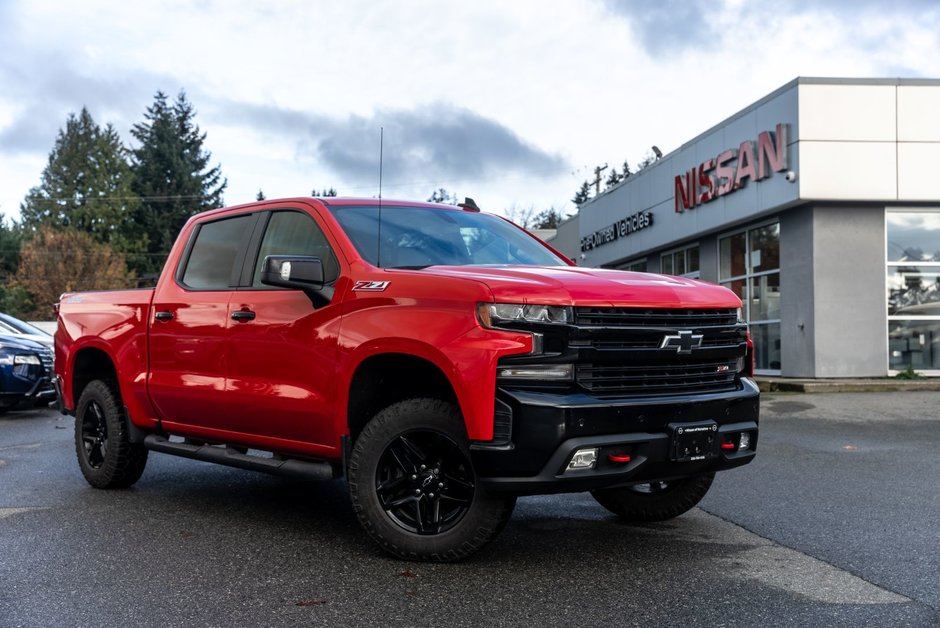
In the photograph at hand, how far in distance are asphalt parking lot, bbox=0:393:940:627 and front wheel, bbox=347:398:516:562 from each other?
0.15 meters

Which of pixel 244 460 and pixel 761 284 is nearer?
pixel 244 460

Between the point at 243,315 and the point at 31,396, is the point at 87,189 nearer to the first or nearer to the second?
the point at 31,396

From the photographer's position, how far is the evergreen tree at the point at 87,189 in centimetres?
7219

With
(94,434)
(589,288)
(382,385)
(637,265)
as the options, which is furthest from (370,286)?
(637,265)

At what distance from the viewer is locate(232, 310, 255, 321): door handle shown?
5621mm

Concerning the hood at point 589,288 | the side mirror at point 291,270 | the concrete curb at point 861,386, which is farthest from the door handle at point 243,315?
the concrete curb at point 861,386

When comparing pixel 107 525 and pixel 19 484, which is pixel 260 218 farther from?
pixel 19 484

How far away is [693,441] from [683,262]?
20.5m

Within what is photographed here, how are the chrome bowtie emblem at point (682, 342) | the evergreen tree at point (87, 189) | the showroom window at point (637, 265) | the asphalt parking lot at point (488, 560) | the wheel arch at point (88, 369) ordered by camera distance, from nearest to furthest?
the asphalt parking lot at point (488, 560) < the chrome bowtie emblem at point (682, 342) < the wheel arch at point (88, 369) < the showroom window at point (637, 265) < the evergreen tree at point (87, 189)

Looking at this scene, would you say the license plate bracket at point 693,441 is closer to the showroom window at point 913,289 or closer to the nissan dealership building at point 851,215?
the nissan dealership building at point 851,215

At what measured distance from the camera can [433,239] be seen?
566 cm

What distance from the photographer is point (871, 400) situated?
46.3 ft

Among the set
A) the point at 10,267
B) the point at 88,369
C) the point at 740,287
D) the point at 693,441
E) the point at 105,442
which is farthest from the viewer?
the point at 10,267

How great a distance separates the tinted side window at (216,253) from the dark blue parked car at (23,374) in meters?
7.58
